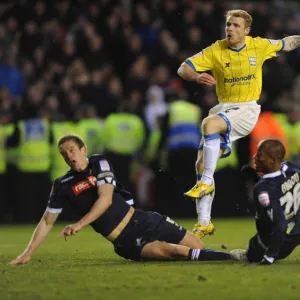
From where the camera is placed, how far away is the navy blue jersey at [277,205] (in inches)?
317

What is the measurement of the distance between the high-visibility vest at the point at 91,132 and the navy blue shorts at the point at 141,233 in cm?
680

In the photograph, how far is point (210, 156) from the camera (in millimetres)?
9992

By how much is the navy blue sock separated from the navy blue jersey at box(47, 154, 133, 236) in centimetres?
70

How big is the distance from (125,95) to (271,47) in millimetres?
8757

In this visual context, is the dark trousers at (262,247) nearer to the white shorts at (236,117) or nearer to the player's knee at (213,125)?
the player's knee at (213,125)

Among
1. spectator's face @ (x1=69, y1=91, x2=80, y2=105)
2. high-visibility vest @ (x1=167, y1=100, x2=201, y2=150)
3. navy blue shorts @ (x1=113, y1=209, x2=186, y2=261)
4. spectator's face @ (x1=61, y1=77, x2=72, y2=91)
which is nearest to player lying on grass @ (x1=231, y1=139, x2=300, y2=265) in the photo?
navy blue shorts @ (x1=113, y1=209, x2=186, y2=261)

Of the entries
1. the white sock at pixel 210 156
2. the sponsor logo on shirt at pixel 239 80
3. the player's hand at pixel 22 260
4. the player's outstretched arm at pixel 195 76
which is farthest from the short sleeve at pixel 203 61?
the player's hand at pixel 22 260

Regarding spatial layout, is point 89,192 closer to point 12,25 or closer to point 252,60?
point 252,60

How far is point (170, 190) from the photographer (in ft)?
54.0

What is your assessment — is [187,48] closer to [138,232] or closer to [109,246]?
[109,246]

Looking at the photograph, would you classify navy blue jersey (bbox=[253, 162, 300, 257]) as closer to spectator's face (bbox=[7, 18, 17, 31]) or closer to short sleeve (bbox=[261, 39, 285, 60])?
short sleeve (bbox=[261, 39, 285, 60])

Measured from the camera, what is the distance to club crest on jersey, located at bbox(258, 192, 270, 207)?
8.07 metres

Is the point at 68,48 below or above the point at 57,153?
above

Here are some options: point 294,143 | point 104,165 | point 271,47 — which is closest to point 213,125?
point 271,47
